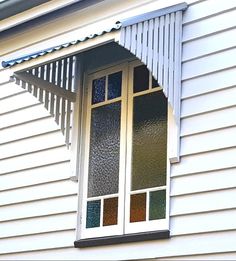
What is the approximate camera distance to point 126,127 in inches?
312

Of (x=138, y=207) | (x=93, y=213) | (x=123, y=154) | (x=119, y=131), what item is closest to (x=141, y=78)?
(x=119, y=131)

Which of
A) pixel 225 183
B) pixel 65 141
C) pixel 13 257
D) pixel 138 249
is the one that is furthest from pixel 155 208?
pixel 13 257

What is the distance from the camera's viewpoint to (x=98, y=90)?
8.48m

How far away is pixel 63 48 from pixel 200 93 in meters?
1.51

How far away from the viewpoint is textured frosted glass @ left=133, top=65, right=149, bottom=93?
791 cm

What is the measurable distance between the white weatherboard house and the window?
0.04 feet

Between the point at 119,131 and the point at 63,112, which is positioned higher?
the point at 63,112

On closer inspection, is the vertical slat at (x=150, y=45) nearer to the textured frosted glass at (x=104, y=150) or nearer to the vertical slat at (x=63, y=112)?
the textured frosted glass at (x=104, y=150)

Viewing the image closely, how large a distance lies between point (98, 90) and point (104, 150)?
74 centimetres

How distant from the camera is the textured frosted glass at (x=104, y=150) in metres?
8.00

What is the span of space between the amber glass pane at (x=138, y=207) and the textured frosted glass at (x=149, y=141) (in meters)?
0.10

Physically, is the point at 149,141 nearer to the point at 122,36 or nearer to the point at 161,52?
the point at 161,52

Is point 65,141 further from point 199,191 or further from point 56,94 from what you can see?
point 199,191

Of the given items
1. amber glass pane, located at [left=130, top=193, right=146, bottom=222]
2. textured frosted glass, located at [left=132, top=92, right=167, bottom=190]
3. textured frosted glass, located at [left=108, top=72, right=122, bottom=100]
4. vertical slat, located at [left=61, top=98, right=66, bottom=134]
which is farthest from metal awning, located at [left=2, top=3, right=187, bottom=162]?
vertical slat, located at [left=61, top=98, right=66, bottom=134]
